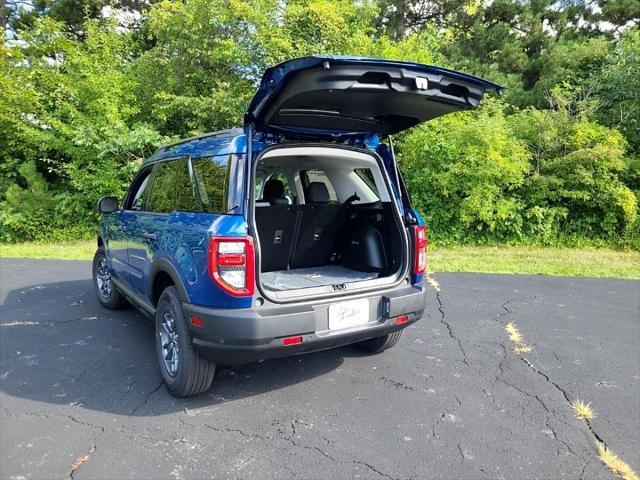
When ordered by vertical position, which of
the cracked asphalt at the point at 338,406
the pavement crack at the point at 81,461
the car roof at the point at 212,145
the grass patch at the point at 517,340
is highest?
the car roof at the point at 212,145

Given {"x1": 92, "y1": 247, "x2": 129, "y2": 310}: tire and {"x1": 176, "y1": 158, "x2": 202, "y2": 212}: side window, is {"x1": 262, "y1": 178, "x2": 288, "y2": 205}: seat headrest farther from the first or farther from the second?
{"x1": 92, "y1": 247, "x2": 129, "y2": 310}: tire

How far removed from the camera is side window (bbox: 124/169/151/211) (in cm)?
411

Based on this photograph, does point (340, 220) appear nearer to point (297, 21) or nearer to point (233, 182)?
point (233, 182)

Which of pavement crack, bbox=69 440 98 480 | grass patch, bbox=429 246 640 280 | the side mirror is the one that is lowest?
pavement crack, bbox=69 440 98 480

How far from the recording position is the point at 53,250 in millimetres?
9531

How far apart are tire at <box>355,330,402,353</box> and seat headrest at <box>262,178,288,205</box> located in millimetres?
1492

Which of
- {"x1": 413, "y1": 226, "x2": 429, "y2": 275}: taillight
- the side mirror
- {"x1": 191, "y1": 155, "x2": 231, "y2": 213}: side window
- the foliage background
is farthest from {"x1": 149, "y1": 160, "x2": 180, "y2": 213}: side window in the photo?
the foliage background

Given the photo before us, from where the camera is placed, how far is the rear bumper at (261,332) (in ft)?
8.34

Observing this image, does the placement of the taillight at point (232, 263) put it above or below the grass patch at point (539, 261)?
above

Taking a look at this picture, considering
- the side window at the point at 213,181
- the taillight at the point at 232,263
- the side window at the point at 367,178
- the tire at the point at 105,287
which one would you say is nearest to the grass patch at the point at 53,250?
the tire at the point at 105,287

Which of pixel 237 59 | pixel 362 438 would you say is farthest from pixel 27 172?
pixel 362 438

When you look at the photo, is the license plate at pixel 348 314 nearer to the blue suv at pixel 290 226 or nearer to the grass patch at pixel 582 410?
the blue suv at pixel 290 226

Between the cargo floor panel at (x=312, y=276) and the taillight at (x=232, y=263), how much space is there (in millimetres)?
608

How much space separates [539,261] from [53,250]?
10.1 metres
